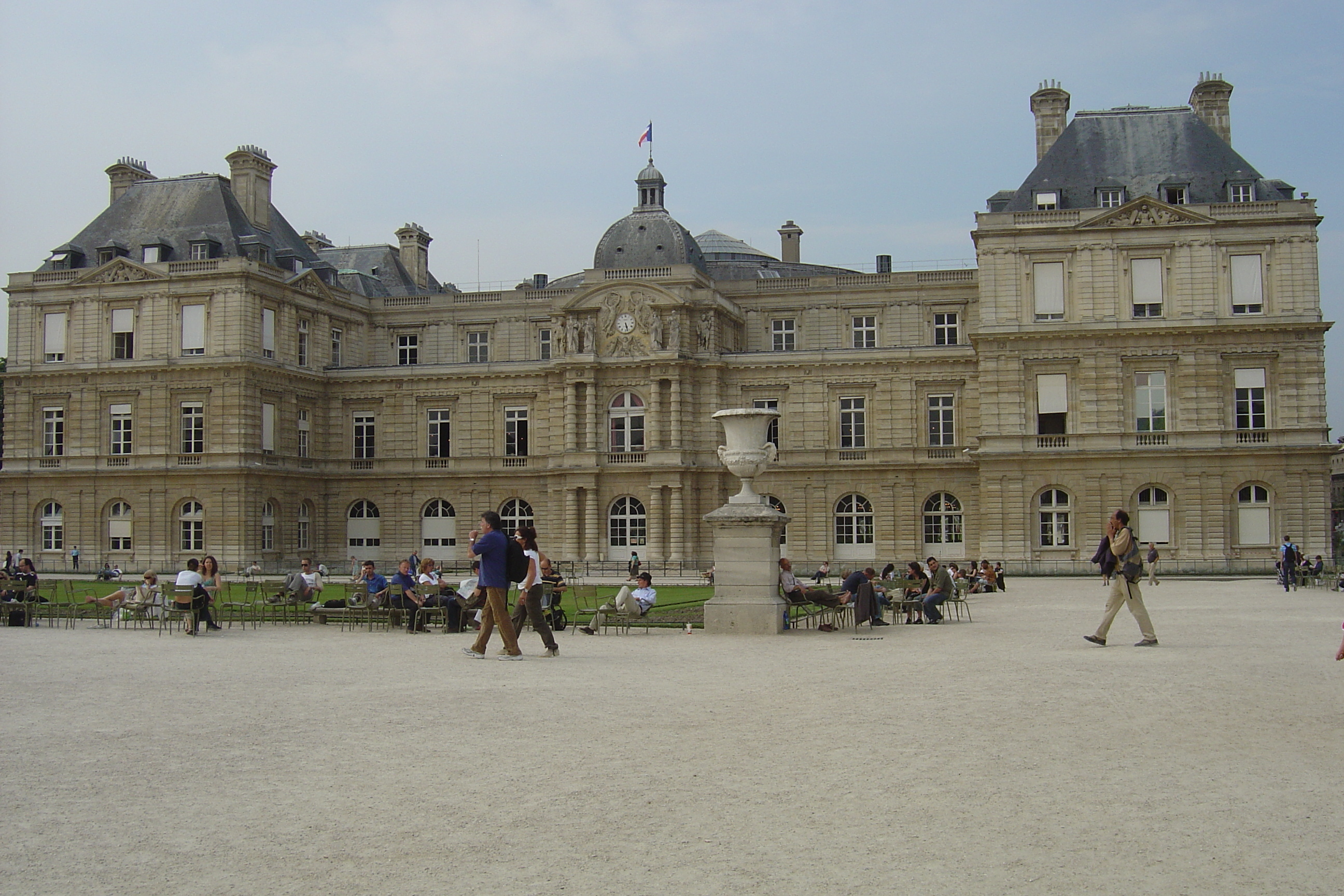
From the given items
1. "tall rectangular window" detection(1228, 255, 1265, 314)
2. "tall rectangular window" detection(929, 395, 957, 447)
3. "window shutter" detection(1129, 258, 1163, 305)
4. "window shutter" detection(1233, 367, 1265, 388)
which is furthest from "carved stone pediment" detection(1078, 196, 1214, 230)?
"tall rectangular window" detection(929, 395, 957, 447)

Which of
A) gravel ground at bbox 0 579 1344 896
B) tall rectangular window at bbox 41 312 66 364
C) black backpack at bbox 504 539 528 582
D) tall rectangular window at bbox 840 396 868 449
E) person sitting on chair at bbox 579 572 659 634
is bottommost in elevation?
gravel ground at bbox 0 579 1344 896

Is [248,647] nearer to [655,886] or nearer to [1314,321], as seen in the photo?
[655,886]

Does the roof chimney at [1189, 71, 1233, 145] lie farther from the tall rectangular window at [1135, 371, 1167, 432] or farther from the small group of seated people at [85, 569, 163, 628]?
the small group of seated people at [85, 569, 163, 628]

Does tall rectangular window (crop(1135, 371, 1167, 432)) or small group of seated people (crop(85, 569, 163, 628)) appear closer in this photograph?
small group of seated people (crop(85, 569, 163, 628))

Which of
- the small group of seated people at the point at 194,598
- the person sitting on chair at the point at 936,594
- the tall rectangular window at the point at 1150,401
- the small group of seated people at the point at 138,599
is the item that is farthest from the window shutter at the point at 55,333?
the tall rectangular window at the point at 1150,401

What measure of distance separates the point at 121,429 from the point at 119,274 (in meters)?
5.90

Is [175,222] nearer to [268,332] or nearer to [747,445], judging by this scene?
[268,332]

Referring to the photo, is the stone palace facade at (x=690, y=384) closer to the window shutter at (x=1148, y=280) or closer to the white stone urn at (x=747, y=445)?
the window shutter at (x=1148, y=280)

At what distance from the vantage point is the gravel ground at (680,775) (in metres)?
7.27

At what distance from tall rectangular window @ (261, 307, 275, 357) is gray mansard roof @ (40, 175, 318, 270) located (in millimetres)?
2604

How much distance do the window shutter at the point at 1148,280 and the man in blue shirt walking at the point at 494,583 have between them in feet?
105

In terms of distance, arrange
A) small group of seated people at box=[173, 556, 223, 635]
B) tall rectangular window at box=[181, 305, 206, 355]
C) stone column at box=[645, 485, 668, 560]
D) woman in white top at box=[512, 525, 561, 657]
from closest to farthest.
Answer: woman in white top at box=[512, 525, 561, 657] → small group of seated people at box=[173, 556, 223, 635] → stone column at box=[645, 485, 668, 560] → tall rectangular window at box=[181, 305, 206, 355]

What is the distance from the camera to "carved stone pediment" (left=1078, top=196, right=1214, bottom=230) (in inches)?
1683

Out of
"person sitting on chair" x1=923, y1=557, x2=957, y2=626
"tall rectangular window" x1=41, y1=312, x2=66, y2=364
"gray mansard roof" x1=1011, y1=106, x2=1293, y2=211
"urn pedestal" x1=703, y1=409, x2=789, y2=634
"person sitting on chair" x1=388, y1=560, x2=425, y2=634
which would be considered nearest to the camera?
"urn pedestal" x1=703, y1=409, x2=789, y2=634
